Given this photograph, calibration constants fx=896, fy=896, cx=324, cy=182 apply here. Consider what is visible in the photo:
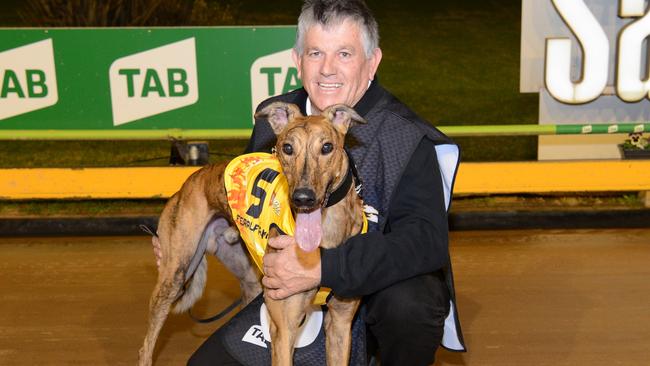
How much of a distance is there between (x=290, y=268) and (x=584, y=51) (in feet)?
10.9

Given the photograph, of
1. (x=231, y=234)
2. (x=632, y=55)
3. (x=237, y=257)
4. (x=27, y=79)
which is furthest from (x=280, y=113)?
(x=632, y=55)

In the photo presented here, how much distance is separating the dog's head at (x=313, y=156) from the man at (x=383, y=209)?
0.20 meters

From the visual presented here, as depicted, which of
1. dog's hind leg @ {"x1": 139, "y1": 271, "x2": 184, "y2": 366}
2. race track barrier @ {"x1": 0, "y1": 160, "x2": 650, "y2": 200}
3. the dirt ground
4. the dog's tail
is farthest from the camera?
race track barrier @ {"x1": 0, "y1": 160, "x2": 650, "y2": 200}

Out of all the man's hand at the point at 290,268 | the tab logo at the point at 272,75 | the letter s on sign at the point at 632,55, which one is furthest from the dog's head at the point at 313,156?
the letter s on sign at the point at 632,55

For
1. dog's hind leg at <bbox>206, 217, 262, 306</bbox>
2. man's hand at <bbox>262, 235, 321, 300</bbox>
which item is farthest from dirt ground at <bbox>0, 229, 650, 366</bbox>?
man's hand at <bbox>262, 235, 321, 300</bbox>

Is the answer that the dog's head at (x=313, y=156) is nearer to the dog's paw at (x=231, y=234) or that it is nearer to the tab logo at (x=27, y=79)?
the dog's paw at (x=231, y=234)

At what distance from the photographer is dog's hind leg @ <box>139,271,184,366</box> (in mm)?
2971

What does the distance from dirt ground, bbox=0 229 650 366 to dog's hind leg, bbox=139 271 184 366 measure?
35 centimetres

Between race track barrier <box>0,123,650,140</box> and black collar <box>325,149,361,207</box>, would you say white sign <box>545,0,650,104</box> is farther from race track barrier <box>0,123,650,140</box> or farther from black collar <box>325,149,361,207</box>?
black collar <box>325,149,361,207</box>

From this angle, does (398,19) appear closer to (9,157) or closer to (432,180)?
(9,157)

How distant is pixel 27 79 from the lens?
507 cm

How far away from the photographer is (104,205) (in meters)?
5.47

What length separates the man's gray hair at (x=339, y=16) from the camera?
248cm

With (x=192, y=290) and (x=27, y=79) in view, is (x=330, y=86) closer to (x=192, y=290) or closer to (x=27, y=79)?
(x=192, y=290)
